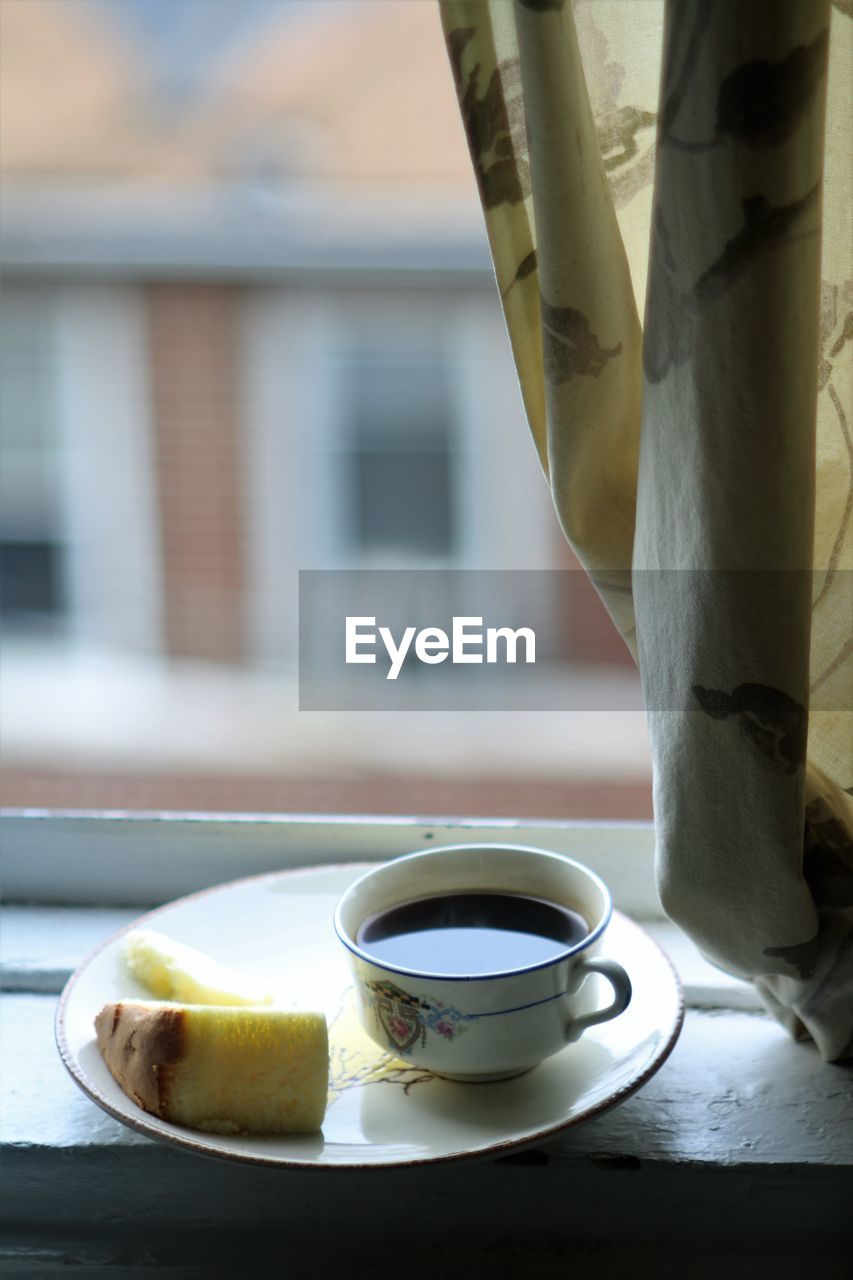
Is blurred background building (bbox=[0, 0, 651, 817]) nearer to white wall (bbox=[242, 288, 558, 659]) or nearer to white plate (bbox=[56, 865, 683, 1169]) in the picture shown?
white wall (bbox=[242, 288, 558, 659])

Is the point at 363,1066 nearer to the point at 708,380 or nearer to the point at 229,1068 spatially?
the point at 229,1068

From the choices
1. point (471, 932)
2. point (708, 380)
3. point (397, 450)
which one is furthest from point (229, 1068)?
point (397, 450)

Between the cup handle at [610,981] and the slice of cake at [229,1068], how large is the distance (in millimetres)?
111

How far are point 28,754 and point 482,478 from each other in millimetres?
1508

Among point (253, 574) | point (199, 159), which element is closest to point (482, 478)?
point (253, 574)

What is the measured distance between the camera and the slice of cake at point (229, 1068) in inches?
18.7

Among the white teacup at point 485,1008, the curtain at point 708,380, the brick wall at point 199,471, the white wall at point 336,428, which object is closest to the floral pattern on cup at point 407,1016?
the white teacup at point 485,1008

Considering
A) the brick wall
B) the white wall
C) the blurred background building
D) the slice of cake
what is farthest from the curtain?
the brick wall

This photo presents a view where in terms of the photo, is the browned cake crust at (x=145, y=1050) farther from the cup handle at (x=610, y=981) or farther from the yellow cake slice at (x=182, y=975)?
the cup handle at (x=610, y=981)

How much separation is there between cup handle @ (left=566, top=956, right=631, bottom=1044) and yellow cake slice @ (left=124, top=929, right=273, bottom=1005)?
162 millimetres

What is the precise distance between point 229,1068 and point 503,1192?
151 millimetres

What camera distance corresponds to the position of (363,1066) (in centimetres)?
53

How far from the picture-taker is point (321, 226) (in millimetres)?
2553

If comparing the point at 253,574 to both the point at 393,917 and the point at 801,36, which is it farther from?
the point at 801,36
